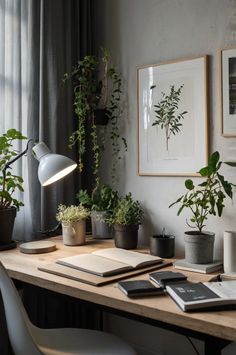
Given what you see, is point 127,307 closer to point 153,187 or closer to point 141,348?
point 153,187

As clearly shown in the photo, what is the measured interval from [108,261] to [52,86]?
3.56ft

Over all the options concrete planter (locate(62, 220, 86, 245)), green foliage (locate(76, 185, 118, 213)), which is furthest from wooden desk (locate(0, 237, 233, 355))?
green foliage (locate(76, 185, 118, 213))

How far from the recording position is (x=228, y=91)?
6.10ft

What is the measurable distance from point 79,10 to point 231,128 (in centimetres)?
122

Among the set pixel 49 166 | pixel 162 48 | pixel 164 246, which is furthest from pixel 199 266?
pixel 162 48

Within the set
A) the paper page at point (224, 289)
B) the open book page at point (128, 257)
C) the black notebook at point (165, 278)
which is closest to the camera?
the paper page at point (224, 289)

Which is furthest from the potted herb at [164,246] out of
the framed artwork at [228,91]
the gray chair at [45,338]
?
the framed artwork at [228,91]

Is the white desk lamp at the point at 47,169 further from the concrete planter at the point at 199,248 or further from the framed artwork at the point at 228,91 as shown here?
the framed artwork at the point at 228,91

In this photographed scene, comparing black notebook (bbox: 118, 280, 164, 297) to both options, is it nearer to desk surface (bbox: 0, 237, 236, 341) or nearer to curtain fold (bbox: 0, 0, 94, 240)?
desk surface (bbox: 0, 237, 236, 341)

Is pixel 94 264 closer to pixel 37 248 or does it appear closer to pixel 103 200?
pixel 37 248

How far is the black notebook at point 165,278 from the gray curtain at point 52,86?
929 mm

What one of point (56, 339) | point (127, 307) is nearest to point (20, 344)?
point (56, 339)

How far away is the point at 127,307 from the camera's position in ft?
4.21

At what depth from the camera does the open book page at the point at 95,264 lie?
1.56 m
